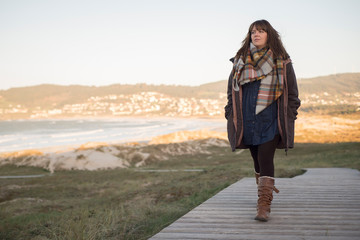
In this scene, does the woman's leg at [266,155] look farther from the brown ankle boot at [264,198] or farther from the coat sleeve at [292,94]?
the coat sleeve at [292,94]

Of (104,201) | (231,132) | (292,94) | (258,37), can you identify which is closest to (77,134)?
(104,201)

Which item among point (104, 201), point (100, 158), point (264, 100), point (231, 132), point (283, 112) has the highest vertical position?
point (264, 100)

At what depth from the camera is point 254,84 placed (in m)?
3.55

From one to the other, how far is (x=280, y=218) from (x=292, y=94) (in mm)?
1181

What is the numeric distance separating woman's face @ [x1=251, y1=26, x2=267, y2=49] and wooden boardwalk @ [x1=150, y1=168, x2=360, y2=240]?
1687 millimetres

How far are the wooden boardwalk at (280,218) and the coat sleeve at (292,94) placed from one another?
0.97 meters

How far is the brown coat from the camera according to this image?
3398mm

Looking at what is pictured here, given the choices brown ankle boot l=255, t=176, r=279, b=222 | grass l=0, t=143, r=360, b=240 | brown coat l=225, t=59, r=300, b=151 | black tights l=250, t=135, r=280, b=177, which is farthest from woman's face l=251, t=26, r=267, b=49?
grass l=0, t=143, r=360, b=240

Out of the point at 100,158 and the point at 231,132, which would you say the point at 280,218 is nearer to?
the point at 231,132

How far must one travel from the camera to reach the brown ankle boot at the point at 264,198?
10.6ft

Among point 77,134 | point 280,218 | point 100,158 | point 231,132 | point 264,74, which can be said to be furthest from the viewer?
point 77,134

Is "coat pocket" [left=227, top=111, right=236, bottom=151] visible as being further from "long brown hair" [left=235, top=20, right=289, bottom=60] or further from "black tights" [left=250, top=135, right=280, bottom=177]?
"long brown hair" [left=235, top=20, right=289, bottom=60]

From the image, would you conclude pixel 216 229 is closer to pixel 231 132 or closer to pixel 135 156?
pixel 231 132

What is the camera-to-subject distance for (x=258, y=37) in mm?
3531
